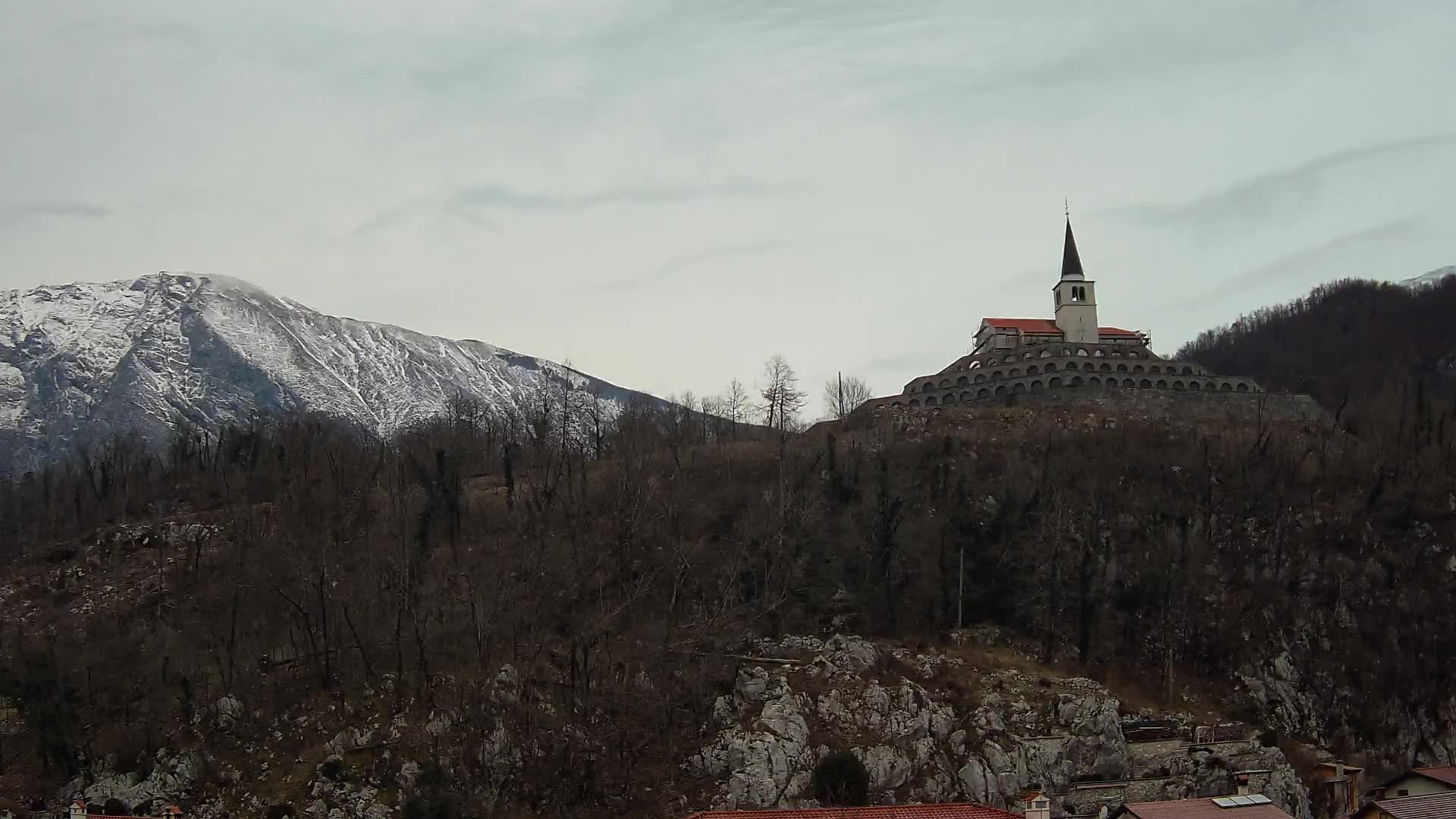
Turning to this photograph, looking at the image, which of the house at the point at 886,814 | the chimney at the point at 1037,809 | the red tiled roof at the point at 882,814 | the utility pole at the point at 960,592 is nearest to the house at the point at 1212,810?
the chimney at the point at 1037,809

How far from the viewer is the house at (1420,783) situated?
4519 centimetres

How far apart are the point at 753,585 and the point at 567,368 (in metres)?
42.2

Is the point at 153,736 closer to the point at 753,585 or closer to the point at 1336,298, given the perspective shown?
the point at 753,585

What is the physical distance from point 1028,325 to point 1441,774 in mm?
56982

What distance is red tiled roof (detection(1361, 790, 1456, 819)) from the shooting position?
1442 inches

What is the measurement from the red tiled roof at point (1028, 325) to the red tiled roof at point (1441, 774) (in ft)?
179

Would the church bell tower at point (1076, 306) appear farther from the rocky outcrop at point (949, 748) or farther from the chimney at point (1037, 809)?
the chimney at point (1037, 809)

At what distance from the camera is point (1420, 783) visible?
153 ft

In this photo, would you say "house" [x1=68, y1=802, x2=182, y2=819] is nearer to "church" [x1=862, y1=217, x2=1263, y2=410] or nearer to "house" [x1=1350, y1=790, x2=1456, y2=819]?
"house" [x1=1350, y1=790, x2=1456, y2=819]

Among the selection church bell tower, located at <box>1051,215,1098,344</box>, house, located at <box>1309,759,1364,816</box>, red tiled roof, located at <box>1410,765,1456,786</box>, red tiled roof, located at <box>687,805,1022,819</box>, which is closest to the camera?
red tiled roof, located at <box>687,805,1022,819</box>

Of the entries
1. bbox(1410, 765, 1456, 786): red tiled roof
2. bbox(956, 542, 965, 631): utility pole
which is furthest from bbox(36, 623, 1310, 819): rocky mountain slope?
bbox(956, 542, 965, 631): utility pole

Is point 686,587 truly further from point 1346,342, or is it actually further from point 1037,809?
point 1346,342

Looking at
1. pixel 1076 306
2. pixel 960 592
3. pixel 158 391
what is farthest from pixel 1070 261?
pixel 158 391

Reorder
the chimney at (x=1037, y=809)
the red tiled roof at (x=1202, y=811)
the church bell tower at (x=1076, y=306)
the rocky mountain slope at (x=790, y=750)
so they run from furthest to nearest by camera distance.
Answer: the church bell tower at (x=1076, y=306) < the rocky mountain slope at (x=790, y=750) < the chimney at (x=1037, y=809) < the red tiled roof at (x=1202, y=811)
